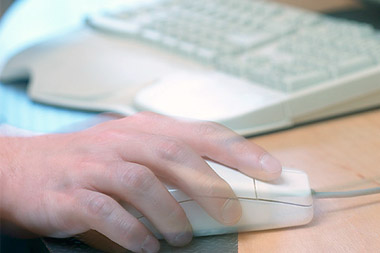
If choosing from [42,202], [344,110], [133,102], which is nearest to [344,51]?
[344,110]

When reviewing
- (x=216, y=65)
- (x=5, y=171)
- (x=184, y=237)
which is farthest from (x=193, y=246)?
(x=216, y=65)

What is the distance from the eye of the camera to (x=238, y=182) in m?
0.32

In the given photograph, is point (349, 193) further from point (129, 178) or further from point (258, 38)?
point (258, 38)

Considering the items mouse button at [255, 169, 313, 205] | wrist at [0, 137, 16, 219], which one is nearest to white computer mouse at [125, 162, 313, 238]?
mouse button at [255, 169, 313, 205]

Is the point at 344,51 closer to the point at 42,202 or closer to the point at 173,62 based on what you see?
the point at 173,62

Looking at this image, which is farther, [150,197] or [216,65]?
[216,65]

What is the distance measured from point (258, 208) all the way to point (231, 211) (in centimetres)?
2

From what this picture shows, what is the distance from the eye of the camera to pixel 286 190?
0.32m

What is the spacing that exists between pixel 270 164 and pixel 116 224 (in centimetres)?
9

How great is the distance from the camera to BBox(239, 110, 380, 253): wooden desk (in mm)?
300

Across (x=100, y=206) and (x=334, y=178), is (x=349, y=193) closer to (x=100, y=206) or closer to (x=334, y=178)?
(x=334, y=178)

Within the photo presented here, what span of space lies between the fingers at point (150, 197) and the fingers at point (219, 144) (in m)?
0.04

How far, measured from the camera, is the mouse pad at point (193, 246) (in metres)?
0.31

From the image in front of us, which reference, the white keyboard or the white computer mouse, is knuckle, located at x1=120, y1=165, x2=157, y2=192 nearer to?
the white computer mouse
